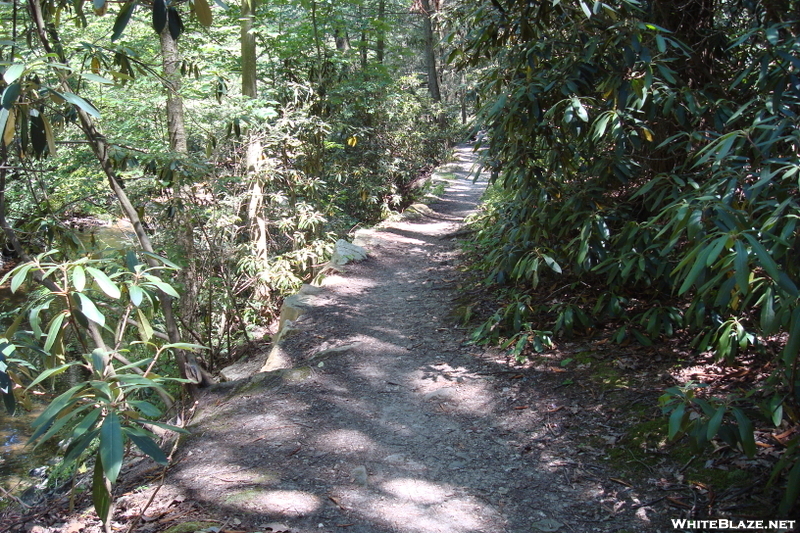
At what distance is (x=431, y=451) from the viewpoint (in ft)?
12.0

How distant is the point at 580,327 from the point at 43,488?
546 centimetres

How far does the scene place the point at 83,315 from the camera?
2.22m

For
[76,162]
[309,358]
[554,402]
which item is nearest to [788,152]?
[554,402]

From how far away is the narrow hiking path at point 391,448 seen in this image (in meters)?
2.91

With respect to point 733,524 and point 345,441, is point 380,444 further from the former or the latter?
point 733,524

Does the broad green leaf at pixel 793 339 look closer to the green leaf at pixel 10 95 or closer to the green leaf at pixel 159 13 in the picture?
the green leaf at pixel 159 13

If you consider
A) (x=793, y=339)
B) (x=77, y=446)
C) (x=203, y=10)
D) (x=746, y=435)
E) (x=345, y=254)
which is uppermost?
(x=203, y=10)

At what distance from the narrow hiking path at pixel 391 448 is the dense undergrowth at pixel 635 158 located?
2.09ft

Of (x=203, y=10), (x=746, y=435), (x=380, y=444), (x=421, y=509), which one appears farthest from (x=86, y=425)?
(x=746, y=435)

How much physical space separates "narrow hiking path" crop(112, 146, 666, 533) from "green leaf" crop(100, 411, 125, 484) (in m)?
1.41

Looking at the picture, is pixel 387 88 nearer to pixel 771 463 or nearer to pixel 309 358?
pixel 309 358

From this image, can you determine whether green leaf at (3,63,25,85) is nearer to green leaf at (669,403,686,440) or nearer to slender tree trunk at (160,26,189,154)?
green leaf at (669,403,686,440)

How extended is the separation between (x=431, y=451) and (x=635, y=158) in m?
2.89

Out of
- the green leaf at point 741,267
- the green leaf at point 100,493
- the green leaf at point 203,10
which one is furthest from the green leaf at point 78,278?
the green leaf at point 741,267
